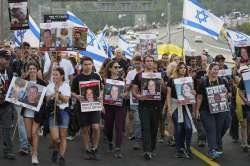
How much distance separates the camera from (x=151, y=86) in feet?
34.8

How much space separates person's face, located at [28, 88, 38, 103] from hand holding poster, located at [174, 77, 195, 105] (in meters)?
2.47

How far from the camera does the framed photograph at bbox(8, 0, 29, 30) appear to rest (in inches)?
504

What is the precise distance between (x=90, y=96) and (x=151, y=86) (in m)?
1.12

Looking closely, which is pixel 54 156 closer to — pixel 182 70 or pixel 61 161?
pixel 61 161

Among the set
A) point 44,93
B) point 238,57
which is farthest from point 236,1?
point 44,93

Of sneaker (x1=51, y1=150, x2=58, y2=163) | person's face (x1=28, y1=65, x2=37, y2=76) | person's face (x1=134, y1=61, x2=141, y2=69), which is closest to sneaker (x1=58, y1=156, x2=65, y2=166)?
sneaker (x1=51, y1=150, x2=58, y2=163)

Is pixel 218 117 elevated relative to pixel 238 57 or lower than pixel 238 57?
lower

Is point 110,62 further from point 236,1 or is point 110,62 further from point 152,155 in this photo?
point 236,1

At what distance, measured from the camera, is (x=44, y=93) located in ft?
32.1

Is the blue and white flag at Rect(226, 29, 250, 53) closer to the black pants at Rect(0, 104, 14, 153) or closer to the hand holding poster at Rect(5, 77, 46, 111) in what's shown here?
the hand holding poster at Rect(5, 77, 46, 111)

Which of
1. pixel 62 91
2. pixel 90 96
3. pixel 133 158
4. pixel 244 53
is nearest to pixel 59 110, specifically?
pixel 62 91

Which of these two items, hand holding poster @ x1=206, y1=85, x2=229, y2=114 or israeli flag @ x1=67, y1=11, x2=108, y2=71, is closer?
hand holding poster @ x1=206, y1=85, x2=229, y2=114

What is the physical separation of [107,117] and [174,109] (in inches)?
49.1

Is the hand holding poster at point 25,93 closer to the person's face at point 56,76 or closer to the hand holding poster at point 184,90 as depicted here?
the person's face at point 56,76
